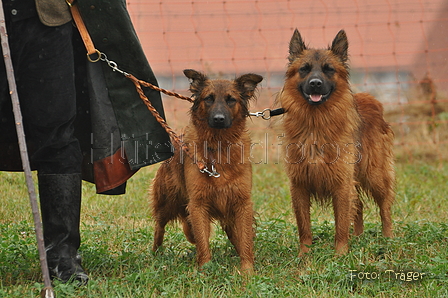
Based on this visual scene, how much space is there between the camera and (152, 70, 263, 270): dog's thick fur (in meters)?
4.33

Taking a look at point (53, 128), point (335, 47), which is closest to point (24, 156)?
point (53, 128)

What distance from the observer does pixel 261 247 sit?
487 cm

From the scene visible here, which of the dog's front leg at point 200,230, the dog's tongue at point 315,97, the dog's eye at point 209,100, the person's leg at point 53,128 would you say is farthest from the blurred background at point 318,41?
the person's leg at point 53,128

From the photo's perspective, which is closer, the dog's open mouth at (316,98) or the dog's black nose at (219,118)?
the dog's black nose at (219,118)

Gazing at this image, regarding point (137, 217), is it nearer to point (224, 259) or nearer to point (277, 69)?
point (224, 259)

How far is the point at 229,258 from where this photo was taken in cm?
464

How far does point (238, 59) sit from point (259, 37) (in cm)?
72

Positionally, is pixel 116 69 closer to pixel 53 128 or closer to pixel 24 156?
pixel 53 128

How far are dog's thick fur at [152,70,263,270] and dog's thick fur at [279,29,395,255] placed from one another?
1.46 ft

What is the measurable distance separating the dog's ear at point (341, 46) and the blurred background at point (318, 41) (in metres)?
4.99

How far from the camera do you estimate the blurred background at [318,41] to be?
391 inches

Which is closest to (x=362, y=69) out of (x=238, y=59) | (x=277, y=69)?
(x=277, y=69)

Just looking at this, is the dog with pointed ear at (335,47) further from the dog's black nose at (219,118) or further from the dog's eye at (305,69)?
the dog's black nose at (219,118)

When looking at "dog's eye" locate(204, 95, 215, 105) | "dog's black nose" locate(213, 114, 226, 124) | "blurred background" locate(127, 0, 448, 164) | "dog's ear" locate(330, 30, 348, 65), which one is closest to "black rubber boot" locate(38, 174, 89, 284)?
"dog's black nose" locate(213, 114, 226, 124)
